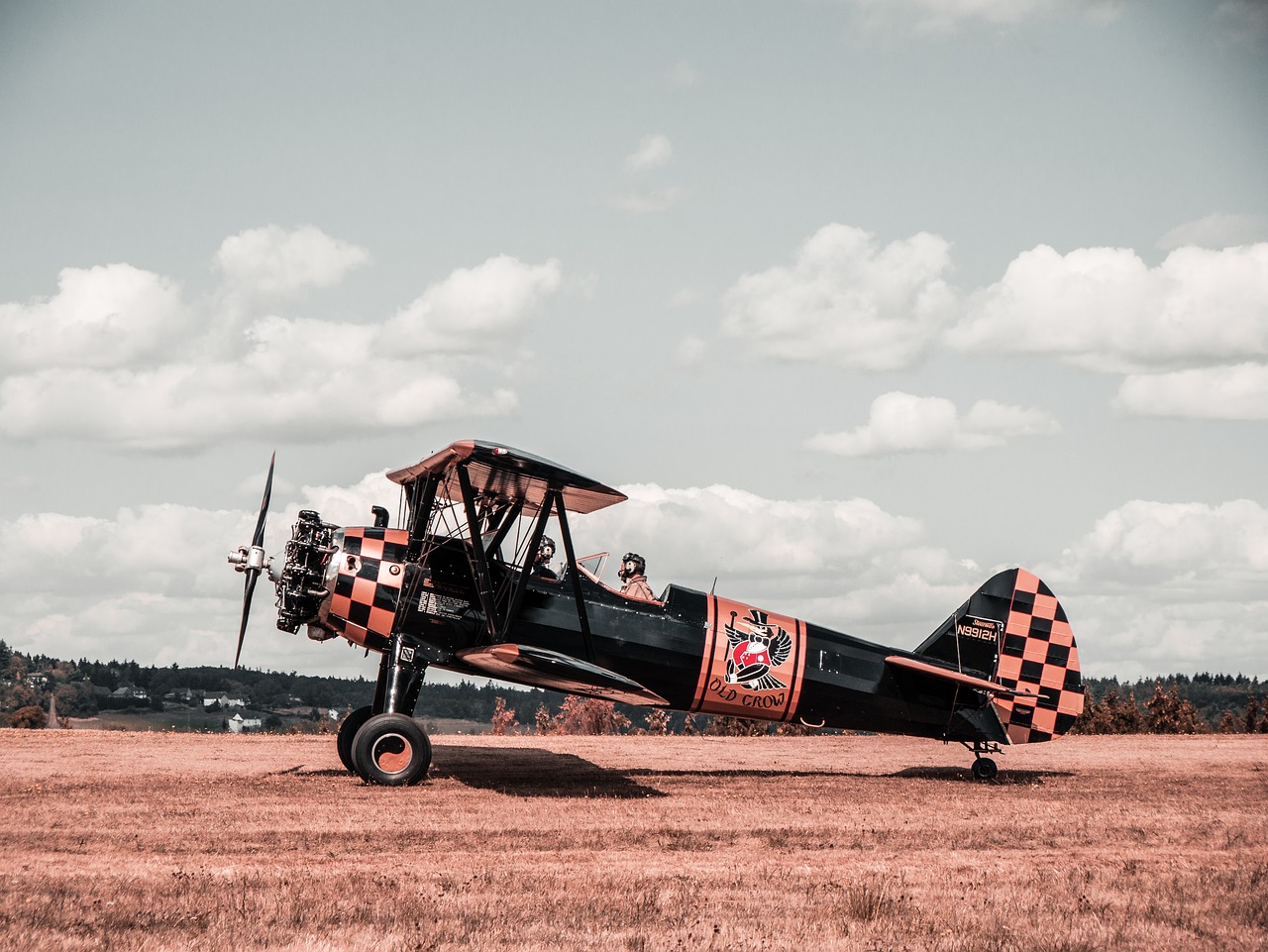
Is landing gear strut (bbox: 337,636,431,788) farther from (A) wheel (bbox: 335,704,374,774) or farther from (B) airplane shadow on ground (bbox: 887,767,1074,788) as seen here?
(B) airplane shadow on ground (bbox: 887,767,1074,788)

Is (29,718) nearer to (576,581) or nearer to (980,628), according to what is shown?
(576,581)

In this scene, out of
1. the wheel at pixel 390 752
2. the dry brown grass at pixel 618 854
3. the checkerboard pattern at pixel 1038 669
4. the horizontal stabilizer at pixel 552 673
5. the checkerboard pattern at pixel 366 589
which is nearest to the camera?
the dry brown grass at pixel 618 854

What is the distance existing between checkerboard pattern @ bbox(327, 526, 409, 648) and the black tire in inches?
292

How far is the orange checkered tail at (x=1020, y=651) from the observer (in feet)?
50.8

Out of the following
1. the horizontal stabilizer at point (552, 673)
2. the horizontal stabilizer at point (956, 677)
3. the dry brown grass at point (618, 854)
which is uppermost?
the horizontal stabilizer at point (956, 677)

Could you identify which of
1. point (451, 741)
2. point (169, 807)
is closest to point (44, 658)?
point (451, 741)

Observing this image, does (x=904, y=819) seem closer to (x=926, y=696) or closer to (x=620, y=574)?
(x=926, y=696)

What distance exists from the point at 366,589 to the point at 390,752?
1.91 meters

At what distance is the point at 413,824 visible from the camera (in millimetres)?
10211

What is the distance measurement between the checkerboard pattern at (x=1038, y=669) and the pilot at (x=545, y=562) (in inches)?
240

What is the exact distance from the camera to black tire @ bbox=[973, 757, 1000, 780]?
14.8m

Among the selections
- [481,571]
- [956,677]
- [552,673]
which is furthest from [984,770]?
[481,571]

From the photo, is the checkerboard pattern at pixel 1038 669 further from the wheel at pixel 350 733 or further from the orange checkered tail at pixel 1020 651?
the wheel at pixel 350 733

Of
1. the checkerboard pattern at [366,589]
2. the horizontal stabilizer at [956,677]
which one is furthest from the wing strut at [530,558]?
the horizontal stabilizer at [956,677]
